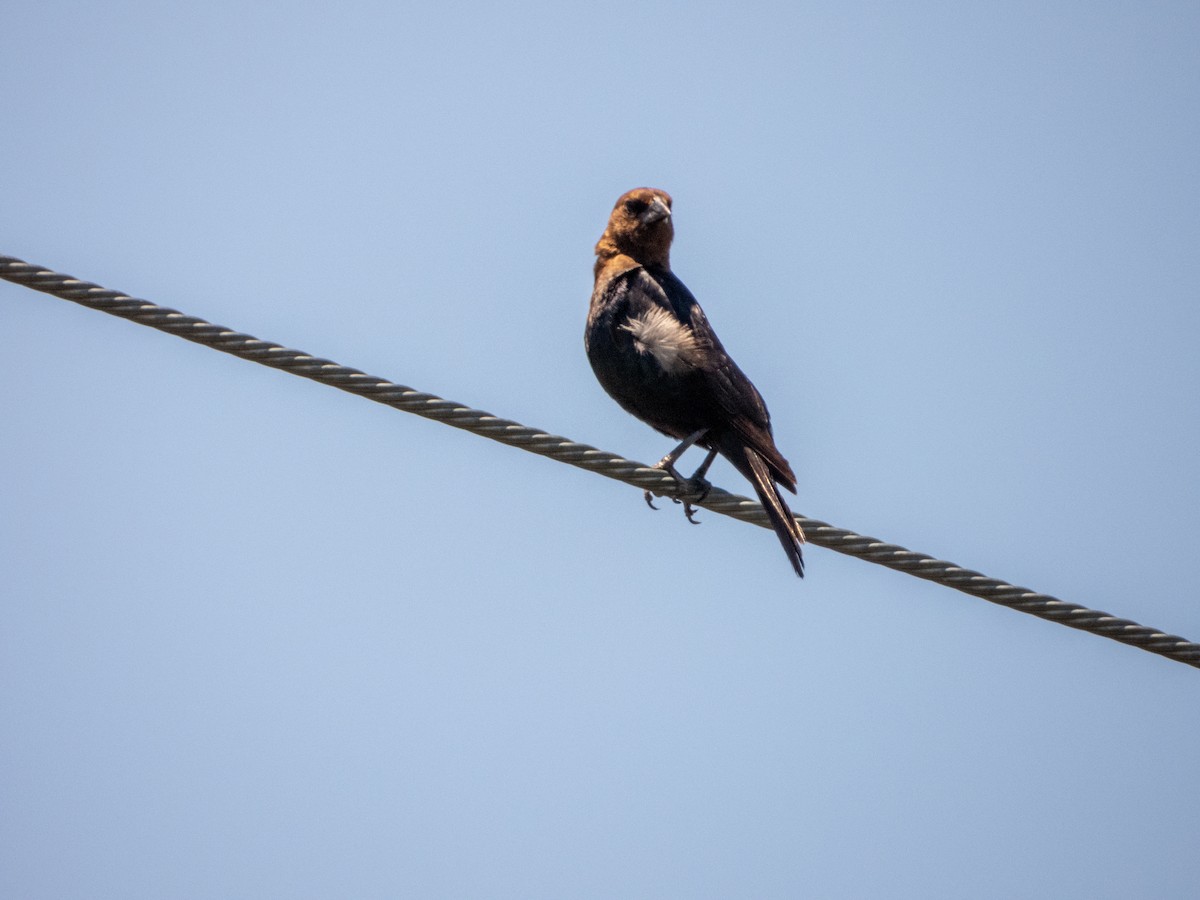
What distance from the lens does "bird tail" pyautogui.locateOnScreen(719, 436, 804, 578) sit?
16.1 feet

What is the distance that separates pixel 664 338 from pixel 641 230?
991 mm

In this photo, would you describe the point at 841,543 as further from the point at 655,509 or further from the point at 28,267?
the point at 28,267

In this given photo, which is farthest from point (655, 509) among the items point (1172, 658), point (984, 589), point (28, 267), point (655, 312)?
point (28, 267)

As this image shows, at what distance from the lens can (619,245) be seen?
22.5ft

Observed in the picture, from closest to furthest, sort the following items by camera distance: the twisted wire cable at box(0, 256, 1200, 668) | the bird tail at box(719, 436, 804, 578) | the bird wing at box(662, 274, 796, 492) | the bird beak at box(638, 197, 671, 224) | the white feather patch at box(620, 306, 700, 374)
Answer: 1. the twisted wire cable at box(0, 256, 1200, 668)
2. the bird tail at box(719, 436, 804, 578)
3. the bird wing at box(662, 274, 796, 492)
4. the white feather patch at box(620, 306, 700, 374)
5. the bird beak at box(638, 197, 671, 224)

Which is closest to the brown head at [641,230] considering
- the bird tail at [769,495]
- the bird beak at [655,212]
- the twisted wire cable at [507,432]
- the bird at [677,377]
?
the bird beak at [655,212]

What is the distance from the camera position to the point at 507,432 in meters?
4.32

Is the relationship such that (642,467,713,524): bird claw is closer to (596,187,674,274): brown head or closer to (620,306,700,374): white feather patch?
(620,306,700,374): white feather patch

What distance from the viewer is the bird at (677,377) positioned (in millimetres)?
5621

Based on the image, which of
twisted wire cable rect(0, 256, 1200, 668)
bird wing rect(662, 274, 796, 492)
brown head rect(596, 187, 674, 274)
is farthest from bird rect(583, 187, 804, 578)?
twisted wire cable rect(0, 256, 1200, 668)

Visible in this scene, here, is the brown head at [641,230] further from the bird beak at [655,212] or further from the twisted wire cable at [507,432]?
the twisted wire cable at [507,432]

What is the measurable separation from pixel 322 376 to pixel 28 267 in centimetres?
84

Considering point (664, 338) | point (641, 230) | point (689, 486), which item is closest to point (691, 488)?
point (689, 486)

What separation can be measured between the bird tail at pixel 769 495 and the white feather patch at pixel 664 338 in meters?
0.38
